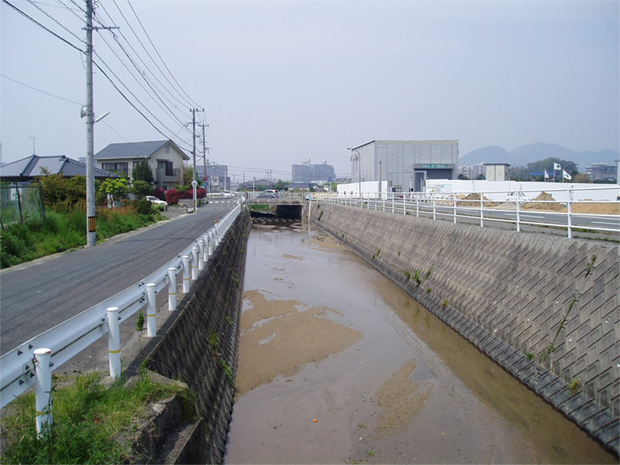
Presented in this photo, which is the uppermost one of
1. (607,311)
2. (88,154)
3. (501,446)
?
(88,154)

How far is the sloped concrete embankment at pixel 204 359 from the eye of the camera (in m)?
5.34

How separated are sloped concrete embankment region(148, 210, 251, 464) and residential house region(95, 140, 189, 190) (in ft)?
164

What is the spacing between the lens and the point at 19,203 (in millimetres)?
15508

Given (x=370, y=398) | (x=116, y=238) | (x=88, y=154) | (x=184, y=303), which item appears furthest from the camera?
(x=116, y=238)

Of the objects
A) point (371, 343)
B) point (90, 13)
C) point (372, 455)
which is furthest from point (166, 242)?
point (372, 455)

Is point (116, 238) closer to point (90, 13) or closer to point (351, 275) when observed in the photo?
point (90, 13)

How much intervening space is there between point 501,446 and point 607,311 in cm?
261

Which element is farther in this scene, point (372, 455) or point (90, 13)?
point (90, 13)

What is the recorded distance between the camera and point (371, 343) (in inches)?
451

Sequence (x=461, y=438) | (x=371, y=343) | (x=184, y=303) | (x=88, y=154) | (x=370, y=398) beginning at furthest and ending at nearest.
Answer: (x=88, y=154), (x=371, y=343), (x=370, y=398), (x=184, y=303), (x=461, y=438)

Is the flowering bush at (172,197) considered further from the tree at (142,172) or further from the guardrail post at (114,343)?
the guardrail post at (114,343)

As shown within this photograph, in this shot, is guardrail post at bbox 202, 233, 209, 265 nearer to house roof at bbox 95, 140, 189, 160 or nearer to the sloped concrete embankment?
the sloped concrete embankment

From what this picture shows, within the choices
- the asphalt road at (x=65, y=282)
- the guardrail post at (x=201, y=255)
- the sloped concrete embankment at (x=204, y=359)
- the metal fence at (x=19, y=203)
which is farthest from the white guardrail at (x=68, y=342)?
the metal fence at (x=19, y=203)

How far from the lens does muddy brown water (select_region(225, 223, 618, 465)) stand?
679 cm
